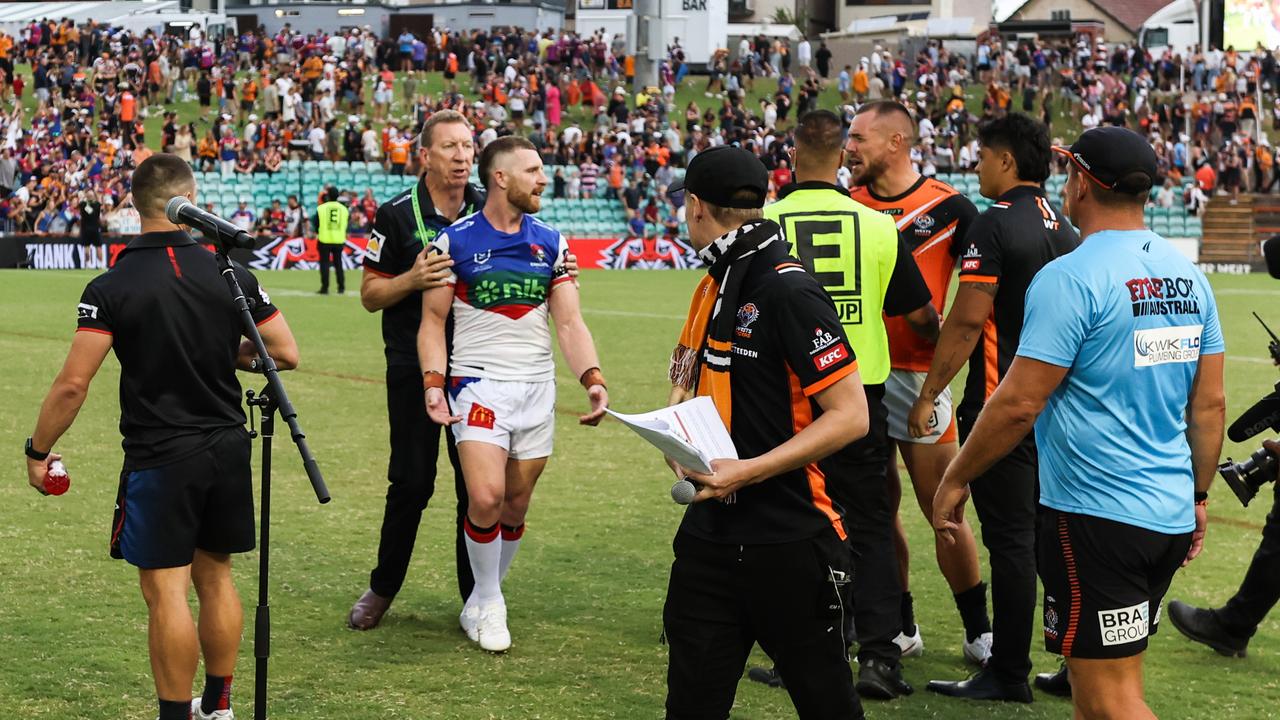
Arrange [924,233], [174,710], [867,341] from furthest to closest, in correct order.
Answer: [924,233]
[867,341]
[174,710]

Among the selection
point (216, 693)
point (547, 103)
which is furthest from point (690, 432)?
point (547, 103)

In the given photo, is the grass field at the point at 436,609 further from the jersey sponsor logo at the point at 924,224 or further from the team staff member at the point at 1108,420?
the jersey sponsor logo at the point at 924,224

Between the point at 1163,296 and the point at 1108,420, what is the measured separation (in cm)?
38

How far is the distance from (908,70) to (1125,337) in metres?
54.3

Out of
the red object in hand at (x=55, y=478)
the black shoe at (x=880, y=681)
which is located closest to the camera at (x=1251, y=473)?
the black shoe at (x=880, y=681)

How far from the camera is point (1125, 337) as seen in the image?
4.14 m

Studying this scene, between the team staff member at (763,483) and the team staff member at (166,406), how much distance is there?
1.74m

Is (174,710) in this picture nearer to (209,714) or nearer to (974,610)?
(209,714)

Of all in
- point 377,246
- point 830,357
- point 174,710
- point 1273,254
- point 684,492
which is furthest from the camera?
point 377,246

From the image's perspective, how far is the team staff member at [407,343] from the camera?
22.2 feet

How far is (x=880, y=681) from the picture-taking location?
228 inches

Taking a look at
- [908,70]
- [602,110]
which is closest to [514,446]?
[602,110]

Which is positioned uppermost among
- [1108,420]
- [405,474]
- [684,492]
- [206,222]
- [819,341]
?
[206,222]

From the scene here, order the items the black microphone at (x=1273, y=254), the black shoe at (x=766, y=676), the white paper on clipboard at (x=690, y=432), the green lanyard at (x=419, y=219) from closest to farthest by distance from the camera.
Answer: the white paper on clipboard at (x=690, y=432) < the black microphone at (x=1273, y=254) < the black shoe at (x=766, y=676) < the green lanyard at (x=419, y=219)
